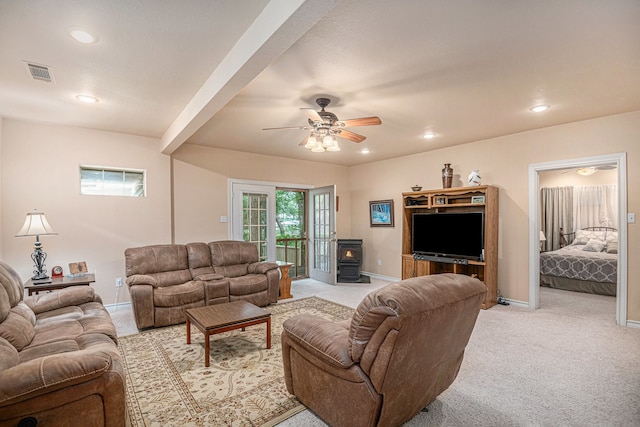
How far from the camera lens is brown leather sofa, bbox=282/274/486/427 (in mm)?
1516

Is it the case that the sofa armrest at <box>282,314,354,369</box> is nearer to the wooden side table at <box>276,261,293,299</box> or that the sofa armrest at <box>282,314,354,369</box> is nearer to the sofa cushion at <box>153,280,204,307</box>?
the sofa cushion at <box>153,280,204,307</box>

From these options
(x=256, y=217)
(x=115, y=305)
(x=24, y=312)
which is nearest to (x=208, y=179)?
(x=256, y=217)

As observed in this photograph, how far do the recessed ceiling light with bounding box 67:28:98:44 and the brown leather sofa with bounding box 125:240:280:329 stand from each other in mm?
2612

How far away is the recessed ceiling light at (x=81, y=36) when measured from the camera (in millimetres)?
2023

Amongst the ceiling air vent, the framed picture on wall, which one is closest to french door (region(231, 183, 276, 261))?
the framed picture on wall

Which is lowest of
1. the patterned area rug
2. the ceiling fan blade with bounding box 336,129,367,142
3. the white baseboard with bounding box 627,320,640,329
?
the patterned area rug

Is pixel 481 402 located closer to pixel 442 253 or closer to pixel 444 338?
pixel 444 338

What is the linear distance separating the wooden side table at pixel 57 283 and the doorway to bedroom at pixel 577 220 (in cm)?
597

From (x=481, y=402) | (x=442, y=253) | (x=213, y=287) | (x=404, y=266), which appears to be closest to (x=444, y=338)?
(x=481, y=402)

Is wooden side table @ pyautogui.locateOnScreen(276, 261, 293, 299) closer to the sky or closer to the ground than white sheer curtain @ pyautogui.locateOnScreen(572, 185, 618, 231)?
closer to the ground

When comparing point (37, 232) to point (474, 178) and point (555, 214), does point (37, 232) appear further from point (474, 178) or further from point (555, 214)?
point (555, 214)

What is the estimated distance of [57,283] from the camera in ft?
11.4

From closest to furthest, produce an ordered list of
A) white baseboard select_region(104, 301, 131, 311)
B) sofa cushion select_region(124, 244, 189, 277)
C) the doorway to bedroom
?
the doorway to bedroom
sofa cushion select_region(124, 244, 189, 277)
white baseboard select_region(104, 301, 131, 311)

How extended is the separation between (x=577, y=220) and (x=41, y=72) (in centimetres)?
1004
